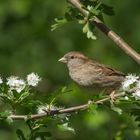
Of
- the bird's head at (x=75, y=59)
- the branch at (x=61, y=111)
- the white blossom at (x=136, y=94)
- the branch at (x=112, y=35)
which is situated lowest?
the white blossom at (x=136, y=94)

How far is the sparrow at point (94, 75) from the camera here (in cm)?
553

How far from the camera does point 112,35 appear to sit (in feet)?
14.9

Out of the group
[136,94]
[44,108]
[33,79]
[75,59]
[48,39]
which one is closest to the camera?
[136,94]

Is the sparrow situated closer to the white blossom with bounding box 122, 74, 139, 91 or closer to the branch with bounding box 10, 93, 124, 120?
the white blossom with bounding box 122, 74, 139, 91

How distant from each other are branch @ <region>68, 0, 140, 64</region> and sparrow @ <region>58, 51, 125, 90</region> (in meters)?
0.81

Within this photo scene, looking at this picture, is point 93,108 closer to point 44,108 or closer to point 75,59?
point 44,108

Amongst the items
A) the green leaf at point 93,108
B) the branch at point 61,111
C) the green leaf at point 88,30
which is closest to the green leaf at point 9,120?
the branch at point 61,111

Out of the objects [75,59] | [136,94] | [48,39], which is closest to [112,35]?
[136,94]

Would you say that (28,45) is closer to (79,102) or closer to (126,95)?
(79,102)

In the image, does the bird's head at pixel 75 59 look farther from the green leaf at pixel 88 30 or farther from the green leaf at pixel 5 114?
the green leaf at pixel 5 114

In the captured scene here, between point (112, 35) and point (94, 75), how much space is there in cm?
125

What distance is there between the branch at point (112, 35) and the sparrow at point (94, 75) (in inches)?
32.0

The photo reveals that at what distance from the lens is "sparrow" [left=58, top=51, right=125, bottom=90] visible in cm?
553

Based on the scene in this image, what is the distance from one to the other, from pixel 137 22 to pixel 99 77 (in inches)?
225
